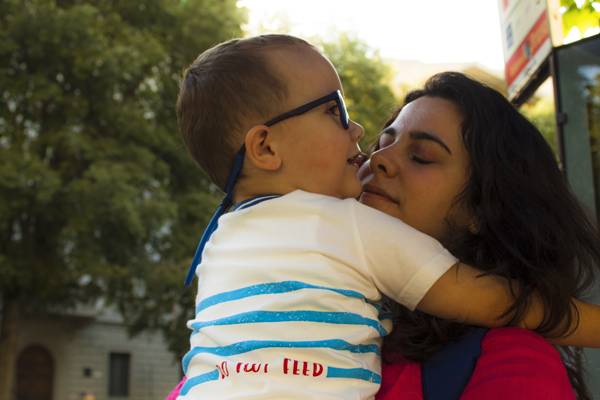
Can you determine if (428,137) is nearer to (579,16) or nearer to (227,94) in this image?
(227,94)

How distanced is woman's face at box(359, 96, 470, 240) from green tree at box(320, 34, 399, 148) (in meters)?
18.3

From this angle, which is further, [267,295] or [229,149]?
[229,149]

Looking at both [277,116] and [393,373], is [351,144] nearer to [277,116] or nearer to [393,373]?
[277,116]

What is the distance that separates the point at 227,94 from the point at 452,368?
0.82 metres

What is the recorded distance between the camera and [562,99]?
135 inches

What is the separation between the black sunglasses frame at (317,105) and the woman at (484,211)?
255 mm

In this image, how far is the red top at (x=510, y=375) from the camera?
1.74 metres

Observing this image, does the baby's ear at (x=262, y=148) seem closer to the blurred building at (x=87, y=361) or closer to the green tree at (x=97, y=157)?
the green tree at (x=97, y=157)

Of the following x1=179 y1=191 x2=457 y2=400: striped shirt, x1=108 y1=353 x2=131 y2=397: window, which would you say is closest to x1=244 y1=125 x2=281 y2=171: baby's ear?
x1=179 y1=191 x2=457 y2=400: striped shirt

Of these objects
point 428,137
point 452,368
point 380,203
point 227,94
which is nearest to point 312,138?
point 227,94

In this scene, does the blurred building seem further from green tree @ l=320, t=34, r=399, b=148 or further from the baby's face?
the baby's face

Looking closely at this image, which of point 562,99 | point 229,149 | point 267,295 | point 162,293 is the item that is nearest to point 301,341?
point 267,295

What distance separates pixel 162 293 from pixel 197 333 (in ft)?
54.6

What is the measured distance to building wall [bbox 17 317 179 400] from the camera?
86.7 ft
